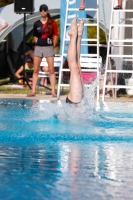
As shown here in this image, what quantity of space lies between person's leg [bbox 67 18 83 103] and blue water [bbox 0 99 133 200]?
25 cm

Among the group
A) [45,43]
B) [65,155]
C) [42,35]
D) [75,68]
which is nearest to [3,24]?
[42,35]

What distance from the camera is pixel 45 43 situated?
506 inches

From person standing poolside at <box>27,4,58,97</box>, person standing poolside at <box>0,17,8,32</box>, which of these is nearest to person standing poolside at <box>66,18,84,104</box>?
person standing poolside at <box>27,4,58,97</box>

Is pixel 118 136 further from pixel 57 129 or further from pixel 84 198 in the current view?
pixel 84 198

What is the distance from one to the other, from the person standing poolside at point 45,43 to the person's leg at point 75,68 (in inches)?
149

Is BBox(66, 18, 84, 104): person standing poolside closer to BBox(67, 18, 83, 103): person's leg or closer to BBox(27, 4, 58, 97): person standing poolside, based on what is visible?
BBox(67, 18, 83, 103): person's leg

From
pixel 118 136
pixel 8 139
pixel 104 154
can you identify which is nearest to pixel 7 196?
pixel 104 154

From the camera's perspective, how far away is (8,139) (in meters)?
6.31

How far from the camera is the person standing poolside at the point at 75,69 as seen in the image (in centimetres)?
859

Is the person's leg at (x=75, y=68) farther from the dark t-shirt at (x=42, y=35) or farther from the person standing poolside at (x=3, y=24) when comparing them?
the person standing poolside at (x=3, y=24)

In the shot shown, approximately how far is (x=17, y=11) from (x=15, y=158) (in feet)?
36.3

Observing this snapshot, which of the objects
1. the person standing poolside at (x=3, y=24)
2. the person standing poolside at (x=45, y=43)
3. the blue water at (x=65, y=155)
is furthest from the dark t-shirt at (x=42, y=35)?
the blue water at (x=65, y=155)

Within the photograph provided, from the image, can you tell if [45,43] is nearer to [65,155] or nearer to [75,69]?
[75,69]

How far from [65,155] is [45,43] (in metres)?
7.64
